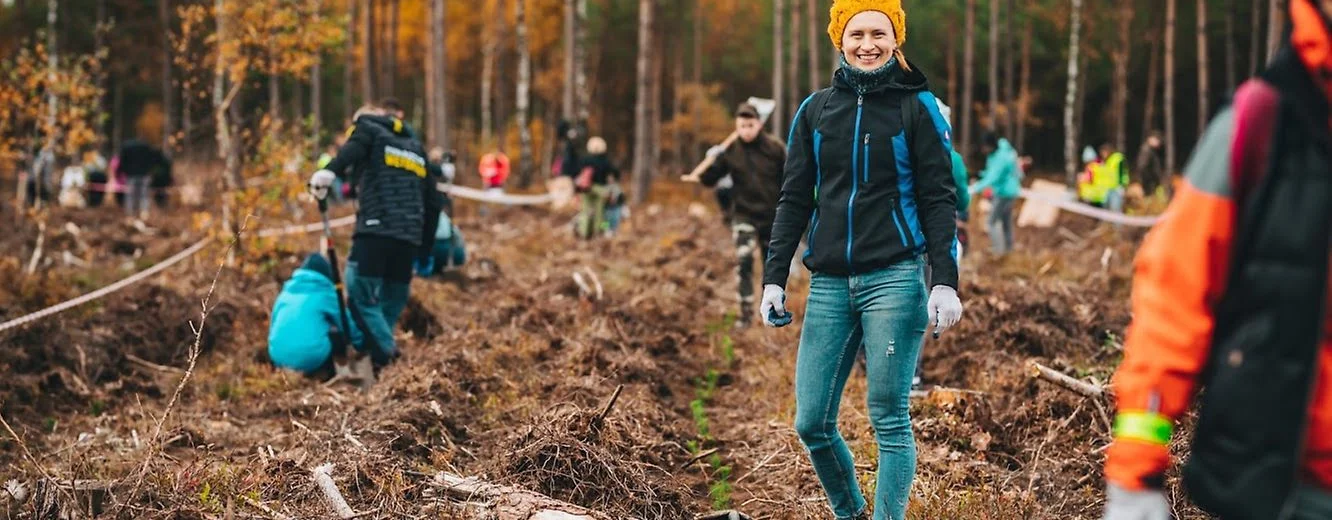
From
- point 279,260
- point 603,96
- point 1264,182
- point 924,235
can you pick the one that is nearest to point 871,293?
point 924,235

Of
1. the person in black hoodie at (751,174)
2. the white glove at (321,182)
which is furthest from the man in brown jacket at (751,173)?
the white glove at (321,182)

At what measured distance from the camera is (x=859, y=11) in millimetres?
4262

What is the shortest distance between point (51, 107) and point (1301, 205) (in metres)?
16.2

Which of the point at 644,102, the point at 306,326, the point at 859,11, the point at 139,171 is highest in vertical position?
the point at 859,11

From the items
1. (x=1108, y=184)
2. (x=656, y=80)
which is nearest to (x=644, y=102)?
(x=1108, y=184)

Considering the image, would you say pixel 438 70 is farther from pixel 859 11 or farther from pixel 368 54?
pixel 859 11

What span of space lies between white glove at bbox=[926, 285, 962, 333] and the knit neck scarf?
70 centimetres

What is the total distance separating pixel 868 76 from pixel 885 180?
35cm

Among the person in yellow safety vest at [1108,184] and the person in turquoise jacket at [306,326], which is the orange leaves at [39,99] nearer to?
the person in turquoise jacket at [306,326]

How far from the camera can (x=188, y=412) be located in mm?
7199

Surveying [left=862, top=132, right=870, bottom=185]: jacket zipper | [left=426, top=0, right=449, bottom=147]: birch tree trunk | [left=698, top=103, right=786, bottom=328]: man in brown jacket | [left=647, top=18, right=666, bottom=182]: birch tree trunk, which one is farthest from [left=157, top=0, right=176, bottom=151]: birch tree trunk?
[left=862, top=132, right=870, bottom=185]: jacket zipper

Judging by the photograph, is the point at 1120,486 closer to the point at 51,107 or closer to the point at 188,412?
the point at 188,412

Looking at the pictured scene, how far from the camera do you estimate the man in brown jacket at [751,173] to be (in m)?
9.67

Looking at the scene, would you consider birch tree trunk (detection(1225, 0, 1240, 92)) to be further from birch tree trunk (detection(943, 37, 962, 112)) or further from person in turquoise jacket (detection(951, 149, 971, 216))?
person in turquoise jacket (detection(951, 149, 971, 216))
